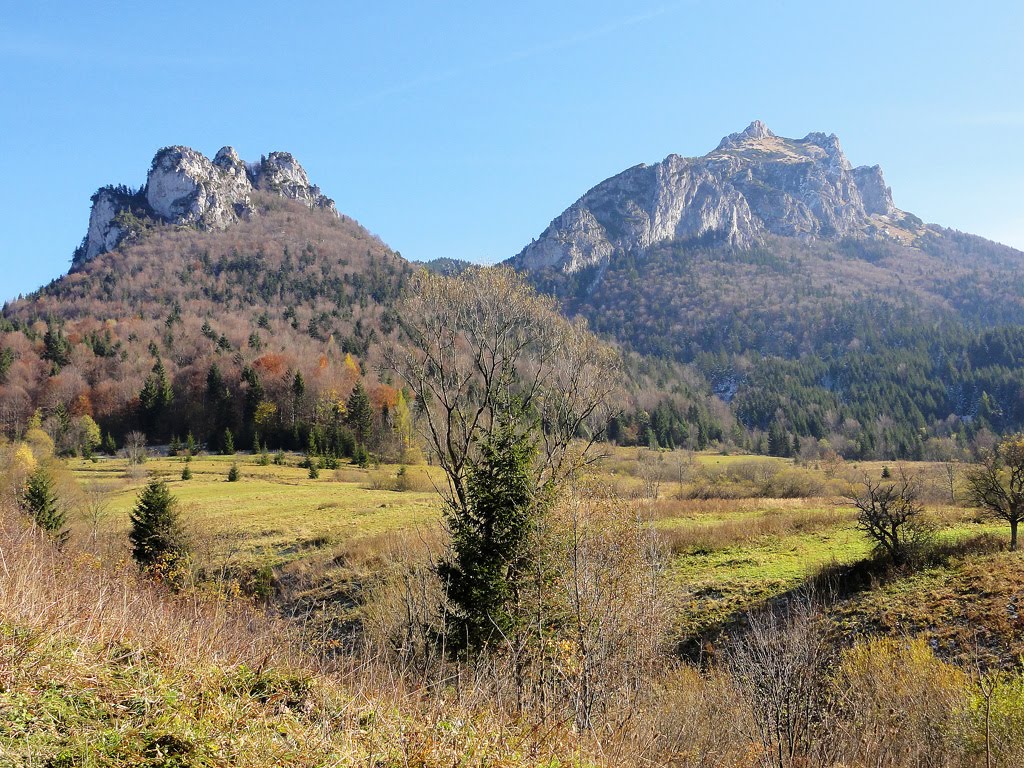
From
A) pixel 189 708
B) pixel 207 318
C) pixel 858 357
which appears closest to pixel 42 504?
pixel 189 708

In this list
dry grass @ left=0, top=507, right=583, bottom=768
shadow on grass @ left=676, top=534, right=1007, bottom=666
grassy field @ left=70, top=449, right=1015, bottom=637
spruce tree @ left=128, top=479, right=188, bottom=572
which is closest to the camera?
dry grass @ left=0, top=507, right=583, bottom=768

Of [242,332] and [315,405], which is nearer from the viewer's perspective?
[315,405]

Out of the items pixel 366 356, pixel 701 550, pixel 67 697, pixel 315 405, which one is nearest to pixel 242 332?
pixel 366 356

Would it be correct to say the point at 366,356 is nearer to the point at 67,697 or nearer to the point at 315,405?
the point at 315,405

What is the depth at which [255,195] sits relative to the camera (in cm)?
18438

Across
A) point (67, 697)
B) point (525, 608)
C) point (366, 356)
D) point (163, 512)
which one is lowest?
point (525, 608)

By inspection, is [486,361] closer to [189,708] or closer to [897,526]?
[897,526]

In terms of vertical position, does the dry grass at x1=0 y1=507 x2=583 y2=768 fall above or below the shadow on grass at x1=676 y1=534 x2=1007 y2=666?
above

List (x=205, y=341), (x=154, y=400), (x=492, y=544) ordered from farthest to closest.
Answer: (x=205, y=341)
(x=154, y=400)
(x=492, y=544)

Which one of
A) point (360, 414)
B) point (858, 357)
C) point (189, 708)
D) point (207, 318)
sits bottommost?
point (189, 708)

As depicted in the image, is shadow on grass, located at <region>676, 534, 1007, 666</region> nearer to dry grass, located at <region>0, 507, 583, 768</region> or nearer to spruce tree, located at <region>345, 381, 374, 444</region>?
dry grass, located at <region>0, 507, 583, 768</region>

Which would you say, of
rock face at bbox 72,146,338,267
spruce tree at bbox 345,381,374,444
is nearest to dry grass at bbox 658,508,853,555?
spruce tree at bbox 345,381,374,444

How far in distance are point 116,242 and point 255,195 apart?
4226 centimetres

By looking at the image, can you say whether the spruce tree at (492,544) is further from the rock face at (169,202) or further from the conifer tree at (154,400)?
the rock face at (169,202)
